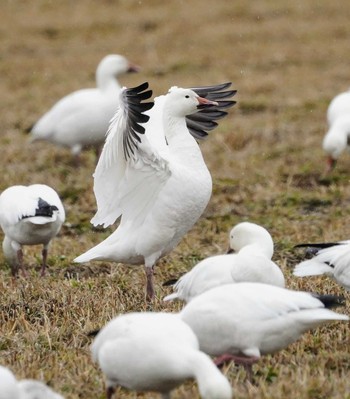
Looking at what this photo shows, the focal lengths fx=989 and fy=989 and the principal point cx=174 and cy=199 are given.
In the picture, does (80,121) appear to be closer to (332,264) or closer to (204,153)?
(204,153)


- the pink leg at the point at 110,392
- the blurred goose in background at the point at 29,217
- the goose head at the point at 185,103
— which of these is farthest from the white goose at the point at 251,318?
the blurred goose in background at the point at 29,217

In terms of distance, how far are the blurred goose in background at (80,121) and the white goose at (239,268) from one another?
16.9 feet

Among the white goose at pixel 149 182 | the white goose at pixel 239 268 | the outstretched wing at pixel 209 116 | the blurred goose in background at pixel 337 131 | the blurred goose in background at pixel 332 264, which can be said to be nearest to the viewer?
the white goose at pixel 239 268

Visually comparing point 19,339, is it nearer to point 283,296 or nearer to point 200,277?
point 200,277

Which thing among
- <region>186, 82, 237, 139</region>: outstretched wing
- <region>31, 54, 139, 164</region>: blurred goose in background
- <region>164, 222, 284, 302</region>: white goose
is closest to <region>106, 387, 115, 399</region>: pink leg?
<region>164, 222, 284, 302</region>: white goose

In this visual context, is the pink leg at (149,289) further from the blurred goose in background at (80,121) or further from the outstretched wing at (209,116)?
the blurred goose in background at (80,121)

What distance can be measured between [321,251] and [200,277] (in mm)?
647

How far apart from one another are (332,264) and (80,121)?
18.5 ft

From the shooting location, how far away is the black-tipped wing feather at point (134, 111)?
191 inches

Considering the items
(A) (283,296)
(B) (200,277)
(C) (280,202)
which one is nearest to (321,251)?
(B) (200,277)

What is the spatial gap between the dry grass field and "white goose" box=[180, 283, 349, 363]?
0.14 m

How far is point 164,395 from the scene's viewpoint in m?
3.45

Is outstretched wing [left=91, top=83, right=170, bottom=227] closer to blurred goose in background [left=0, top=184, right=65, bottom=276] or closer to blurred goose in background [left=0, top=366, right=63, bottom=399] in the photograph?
blurred goose in background [left=0, top=184, right=65, bottom=276]

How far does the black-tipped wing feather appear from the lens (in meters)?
4.85
